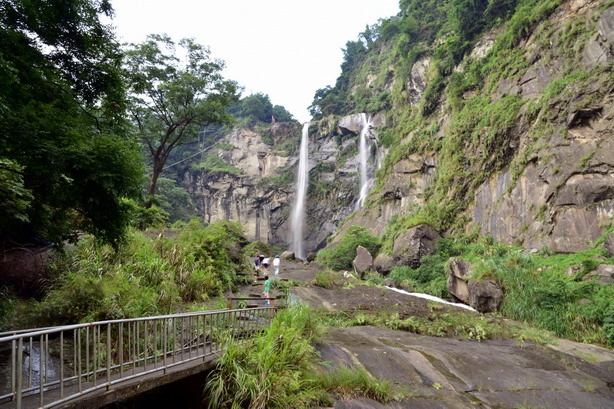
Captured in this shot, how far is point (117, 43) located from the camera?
7.73 m

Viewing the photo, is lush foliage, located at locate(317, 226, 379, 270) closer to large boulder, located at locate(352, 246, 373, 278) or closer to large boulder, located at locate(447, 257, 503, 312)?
large boulder, located at locate(352, 246, 373, 278)

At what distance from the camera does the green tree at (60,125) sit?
4.55 meters

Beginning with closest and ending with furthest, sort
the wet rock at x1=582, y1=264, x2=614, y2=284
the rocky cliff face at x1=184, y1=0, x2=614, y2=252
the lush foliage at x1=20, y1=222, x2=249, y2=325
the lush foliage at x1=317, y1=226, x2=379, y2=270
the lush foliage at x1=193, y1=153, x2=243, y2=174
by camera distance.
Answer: the lush foliage at x1=20, y1=222, x2=249, y2=325
the wet rock at x1=582, y1=264, x2=614, y2=284
the rocky cliff face at x1=184, y1=0, x2=614, y2=252
the lush foliage at x1=317, y1=226, x2=379, y2=270
the lush foliage at x1=193, y1=153, x2=243, y2=174

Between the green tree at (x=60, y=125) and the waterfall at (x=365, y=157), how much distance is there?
31.4 m

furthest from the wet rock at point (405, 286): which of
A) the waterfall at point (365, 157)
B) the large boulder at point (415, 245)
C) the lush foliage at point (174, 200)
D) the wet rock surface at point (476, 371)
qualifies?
the lush foliage at point (174, 200)

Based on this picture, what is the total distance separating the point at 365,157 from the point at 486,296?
1102 inches

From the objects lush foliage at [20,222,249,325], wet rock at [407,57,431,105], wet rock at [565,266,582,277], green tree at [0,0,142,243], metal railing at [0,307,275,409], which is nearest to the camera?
metal railing at [0,307,275,409]

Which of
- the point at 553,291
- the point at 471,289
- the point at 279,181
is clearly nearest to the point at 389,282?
the point at 471,289

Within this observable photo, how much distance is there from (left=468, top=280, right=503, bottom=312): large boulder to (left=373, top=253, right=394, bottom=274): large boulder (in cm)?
796

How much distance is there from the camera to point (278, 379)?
5.09 m

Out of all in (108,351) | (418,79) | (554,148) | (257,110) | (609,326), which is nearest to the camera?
(108,351)

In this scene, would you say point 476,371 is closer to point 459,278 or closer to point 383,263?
point 459,278

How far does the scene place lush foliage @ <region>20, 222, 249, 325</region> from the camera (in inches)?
255

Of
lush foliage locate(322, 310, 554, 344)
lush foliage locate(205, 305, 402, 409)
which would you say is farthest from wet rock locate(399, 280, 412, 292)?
lush foliage locate(205, 305, 402, 409)
